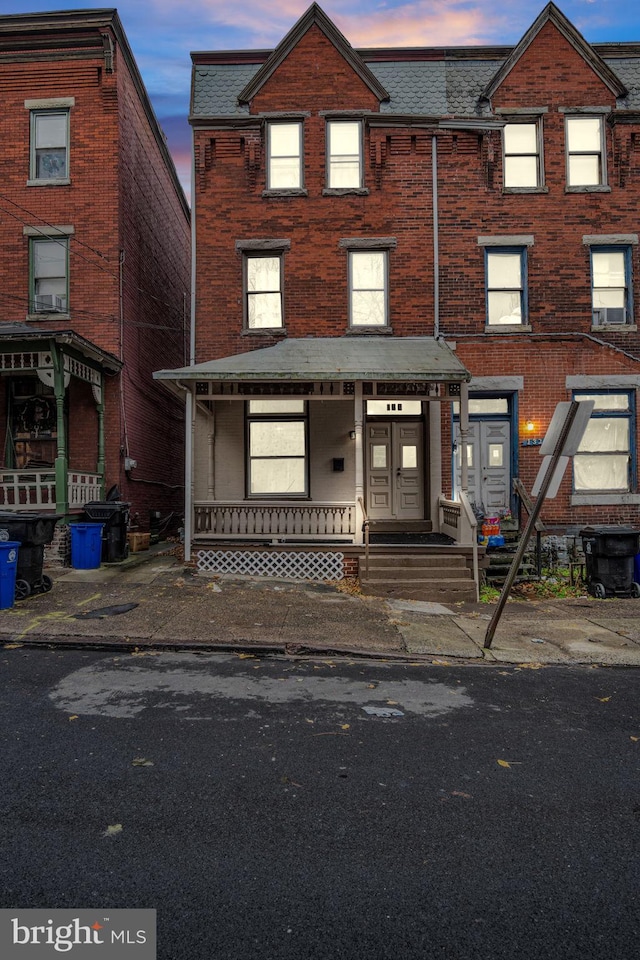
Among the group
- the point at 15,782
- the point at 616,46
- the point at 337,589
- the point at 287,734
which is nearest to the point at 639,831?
the point at 287,734

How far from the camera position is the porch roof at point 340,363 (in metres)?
11.1

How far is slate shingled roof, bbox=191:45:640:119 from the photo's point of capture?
46.5 ft

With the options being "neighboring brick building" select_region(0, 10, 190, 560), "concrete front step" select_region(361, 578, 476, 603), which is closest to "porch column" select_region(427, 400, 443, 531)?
"concrete front step" select_region(361, 578, 476, 603)

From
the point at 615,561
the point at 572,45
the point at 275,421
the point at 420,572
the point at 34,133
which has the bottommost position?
the point at 420,572

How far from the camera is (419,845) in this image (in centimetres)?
297

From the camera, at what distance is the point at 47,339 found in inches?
463

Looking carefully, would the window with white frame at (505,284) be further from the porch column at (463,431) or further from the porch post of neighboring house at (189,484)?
the porch post of neighboring house at (189,484)

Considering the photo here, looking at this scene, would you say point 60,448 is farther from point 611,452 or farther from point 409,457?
point 611,452

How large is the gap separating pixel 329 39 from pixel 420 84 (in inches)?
96.9

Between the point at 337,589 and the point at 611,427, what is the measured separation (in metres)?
8.03

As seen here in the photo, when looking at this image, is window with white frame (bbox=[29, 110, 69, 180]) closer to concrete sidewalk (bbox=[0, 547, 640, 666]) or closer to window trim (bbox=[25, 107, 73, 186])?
window trim (bbox=[25, 107, 73, 186])

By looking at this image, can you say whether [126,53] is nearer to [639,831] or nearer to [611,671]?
[611,671]

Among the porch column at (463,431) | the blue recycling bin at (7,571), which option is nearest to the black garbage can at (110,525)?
the blue recycling bin at (7,571)

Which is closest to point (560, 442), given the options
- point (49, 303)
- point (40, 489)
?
point (40, 489)
